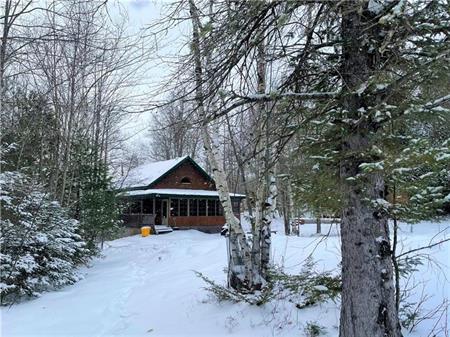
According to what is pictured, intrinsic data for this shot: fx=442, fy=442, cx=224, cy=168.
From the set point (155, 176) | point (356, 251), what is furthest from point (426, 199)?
point (155, 176)

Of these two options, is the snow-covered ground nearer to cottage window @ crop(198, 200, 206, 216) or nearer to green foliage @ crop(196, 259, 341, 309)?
green foliage @ crop(196, 259, 341, 309)

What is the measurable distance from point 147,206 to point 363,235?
101 feet

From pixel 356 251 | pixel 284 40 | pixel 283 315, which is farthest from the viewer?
pixel 283 315

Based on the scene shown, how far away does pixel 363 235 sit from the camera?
3.95m

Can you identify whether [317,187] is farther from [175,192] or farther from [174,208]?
[174,208]

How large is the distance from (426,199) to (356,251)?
2.79ft

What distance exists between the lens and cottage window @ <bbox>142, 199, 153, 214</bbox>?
3360cm

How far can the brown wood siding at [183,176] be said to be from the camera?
105 feet

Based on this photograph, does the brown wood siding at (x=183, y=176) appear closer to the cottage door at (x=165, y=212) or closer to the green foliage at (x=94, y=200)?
the cottage door at (x=165, y=212)

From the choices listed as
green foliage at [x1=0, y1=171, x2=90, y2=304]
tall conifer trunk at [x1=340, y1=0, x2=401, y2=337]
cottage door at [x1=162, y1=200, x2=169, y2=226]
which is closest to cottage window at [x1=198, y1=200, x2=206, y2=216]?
cottage door at [x1=162, y1=200, x2=169, y2=226]

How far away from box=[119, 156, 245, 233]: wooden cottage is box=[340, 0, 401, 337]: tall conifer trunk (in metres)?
26.5

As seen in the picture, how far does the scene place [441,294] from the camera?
591 centimetres

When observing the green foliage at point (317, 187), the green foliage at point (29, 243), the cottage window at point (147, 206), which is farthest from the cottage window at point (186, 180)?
the green foliage at point (317, 187)

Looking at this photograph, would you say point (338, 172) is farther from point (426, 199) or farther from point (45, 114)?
point (45, 114)
